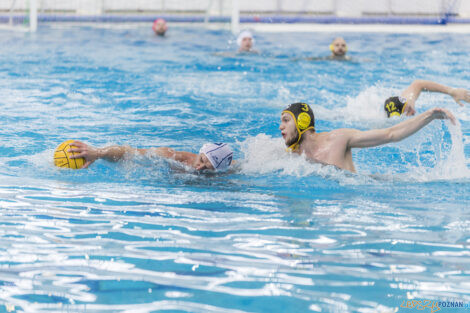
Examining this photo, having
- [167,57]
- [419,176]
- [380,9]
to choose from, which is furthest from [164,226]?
[380,9]

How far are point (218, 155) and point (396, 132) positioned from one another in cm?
158

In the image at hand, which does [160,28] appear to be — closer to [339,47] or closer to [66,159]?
[339,47]

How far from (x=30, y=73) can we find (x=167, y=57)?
3293mm

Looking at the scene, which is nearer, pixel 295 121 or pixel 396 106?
pixel 295 121

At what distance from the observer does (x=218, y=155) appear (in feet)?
18.1

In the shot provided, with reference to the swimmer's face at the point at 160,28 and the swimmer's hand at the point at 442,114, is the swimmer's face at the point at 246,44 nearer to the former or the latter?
the swimmer's face at the point at 160,28

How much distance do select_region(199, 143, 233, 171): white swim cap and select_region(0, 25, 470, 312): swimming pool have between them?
117mm

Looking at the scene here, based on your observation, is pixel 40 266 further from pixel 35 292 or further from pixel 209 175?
pixel 209 175

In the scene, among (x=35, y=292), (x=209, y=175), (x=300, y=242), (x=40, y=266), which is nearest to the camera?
(x=35, y=292)

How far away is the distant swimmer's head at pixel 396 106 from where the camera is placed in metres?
7.34

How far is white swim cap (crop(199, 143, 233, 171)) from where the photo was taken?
5.51m

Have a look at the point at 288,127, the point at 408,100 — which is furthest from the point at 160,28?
the point at 288,127

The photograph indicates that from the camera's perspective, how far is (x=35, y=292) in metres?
3.20

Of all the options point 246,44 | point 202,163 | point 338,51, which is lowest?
point 202,163
